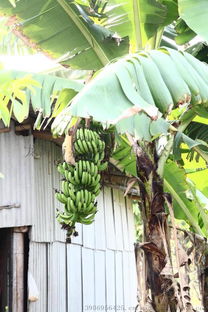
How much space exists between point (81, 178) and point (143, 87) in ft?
3.84

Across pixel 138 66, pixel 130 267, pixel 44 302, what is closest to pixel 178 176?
pixel 138 66

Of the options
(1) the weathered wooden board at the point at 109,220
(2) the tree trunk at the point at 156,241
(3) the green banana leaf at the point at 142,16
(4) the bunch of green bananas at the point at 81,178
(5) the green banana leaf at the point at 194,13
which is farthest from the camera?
(1) the weathered wooden board at the point at 109,220

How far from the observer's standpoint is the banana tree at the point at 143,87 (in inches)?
110

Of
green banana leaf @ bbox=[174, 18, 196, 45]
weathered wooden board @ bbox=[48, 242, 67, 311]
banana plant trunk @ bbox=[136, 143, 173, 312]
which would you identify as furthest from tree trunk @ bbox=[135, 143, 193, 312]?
weathered wooden board @ bbox=[48, 242, 67, 311]

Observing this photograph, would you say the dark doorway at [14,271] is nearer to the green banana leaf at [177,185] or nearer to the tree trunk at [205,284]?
the green banana leaf at [177,185]

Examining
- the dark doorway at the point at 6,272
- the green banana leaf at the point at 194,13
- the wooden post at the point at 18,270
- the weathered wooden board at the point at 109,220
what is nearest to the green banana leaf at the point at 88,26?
the green banana leaf at the point at 194,13

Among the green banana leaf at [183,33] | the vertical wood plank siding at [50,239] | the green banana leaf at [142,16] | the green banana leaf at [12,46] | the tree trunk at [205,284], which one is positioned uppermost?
the green banana leaf at [12,46]

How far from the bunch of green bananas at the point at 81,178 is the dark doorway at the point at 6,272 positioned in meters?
2.46

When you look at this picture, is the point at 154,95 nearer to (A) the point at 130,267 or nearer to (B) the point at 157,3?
(B) the point at 157,3

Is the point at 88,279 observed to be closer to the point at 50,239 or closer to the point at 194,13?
the point at 50,239

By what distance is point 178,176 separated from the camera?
15.4ft

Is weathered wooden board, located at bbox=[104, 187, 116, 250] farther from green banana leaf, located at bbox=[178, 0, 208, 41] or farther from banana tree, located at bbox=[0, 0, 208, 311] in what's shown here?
green banana leaf, located at bbox=[178, 0, 208, 41]

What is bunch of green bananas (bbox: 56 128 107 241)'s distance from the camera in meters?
3.86

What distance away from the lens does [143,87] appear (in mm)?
2887
